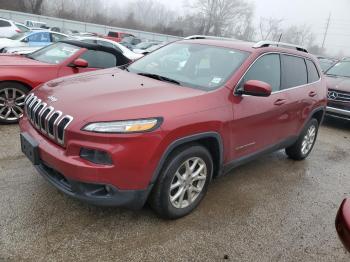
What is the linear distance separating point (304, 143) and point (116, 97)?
3.50 m

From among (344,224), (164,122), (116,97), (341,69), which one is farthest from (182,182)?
(341,69)

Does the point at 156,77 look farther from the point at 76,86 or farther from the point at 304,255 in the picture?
the point at 304,255

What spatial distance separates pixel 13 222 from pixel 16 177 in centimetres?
92

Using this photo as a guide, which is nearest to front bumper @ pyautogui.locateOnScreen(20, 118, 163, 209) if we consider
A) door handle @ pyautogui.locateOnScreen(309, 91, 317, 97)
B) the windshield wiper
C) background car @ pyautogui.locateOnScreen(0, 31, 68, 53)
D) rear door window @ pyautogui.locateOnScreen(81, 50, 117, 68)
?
the windshield wiper

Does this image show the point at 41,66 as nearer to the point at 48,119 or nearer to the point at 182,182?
the point at 48,119

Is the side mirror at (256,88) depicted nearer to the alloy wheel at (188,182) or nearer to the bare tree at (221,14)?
the alloy wheel at (188,182)

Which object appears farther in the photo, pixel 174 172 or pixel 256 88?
pixel 256 88

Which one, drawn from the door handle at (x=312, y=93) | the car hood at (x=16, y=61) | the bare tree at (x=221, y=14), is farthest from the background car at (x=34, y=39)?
the bare tree at (x=221, y=14)

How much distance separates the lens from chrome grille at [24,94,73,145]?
2859 mm

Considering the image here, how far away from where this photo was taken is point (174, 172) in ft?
10.2

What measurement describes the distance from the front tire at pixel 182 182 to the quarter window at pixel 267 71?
1.03m

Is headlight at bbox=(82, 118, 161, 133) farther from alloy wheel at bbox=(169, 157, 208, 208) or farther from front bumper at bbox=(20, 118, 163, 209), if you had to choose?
alloy wheel at bbox=(169, 157, 208, 208)

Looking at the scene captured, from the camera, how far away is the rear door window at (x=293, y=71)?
4543 mm

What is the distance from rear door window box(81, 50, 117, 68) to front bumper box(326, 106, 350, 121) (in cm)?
518
